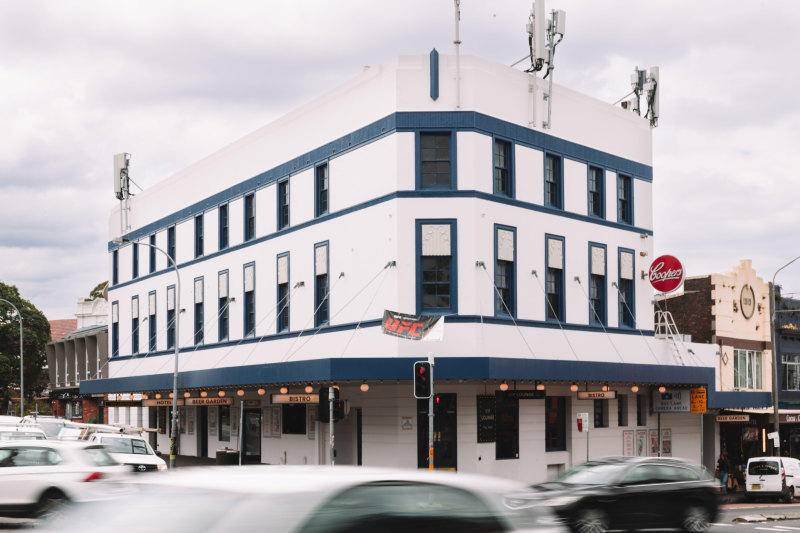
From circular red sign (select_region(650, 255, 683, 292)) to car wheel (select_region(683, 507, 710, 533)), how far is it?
1675cm

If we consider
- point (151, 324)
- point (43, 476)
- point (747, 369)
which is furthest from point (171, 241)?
point (43, 476)

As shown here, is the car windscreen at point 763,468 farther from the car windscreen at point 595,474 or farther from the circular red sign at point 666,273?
the car windscreen at point 595,474

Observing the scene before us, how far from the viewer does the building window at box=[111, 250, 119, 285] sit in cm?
5181

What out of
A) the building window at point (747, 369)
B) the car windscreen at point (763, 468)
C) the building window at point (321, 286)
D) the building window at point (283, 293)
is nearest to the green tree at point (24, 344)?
the building window at point (283, 293)

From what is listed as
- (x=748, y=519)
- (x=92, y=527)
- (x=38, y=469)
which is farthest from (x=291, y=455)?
(x=92, y=527)

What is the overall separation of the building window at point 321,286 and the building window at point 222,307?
24.6 feet

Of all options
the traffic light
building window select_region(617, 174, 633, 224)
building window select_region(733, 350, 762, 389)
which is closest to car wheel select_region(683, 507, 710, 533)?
the traffic light

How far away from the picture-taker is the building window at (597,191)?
109 ft

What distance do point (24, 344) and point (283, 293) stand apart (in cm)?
5079

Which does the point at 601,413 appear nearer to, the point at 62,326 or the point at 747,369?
the point at 747,369

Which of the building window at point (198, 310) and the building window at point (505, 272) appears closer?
the building window at point (505, 272)

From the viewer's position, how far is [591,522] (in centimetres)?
1560

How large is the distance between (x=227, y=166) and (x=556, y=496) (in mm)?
26392

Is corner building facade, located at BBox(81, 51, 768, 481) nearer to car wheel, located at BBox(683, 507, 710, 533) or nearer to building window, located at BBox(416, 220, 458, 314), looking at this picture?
building window, located at BBox(416, 220, 458, 314)
